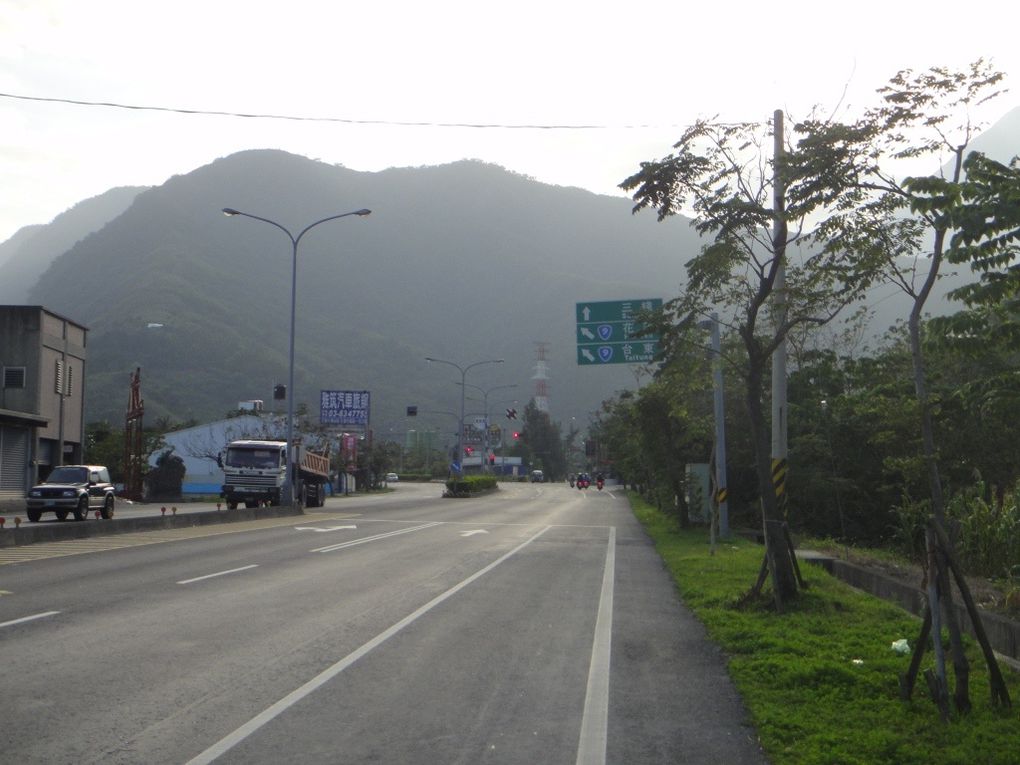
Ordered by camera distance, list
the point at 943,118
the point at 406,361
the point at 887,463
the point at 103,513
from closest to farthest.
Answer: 1. the point at 943,118
2. the point at 887,463
3. the point at 103,513
4. the point at 406,361

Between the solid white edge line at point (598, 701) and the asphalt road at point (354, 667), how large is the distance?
26 millimetres

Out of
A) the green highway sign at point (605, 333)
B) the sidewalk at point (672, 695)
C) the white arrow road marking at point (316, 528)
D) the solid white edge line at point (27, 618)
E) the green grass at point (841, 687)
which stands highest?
the green highway sign at point (605, 333)

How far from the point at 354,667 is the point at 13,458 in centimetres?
4056

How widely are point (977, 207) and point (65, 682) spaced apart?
749 centimetres

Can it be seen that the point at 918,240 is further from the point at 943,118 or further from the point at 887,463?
the point at 887,463

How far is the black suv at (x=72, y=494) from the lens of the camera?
31766 mm

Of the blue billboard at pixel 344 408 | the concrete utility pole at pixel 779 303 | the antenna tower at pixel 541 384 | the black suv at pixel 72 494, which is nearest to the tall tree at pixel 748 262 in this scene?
the concrete utility pole at pixel 779 303

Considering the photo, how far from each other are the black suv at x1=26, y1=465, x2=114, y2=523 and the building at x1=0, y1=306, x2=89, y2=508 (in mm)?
10396

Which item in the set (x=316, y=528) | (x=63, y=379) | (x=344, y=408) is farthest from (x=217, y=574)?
(x=344, y=408)

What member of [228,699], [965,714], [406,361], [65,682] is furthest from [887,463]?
[406,361]

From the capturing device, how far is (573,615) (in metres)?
12.7

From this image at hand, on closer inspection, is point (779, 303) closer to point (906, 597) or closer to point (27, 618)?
point (906, 597)

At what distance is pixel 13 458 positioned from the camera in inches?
1753

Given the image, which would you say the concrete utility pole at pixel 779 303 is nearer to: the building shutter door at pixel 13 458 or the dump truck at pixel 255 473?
the dump truck at pixel 255 473
